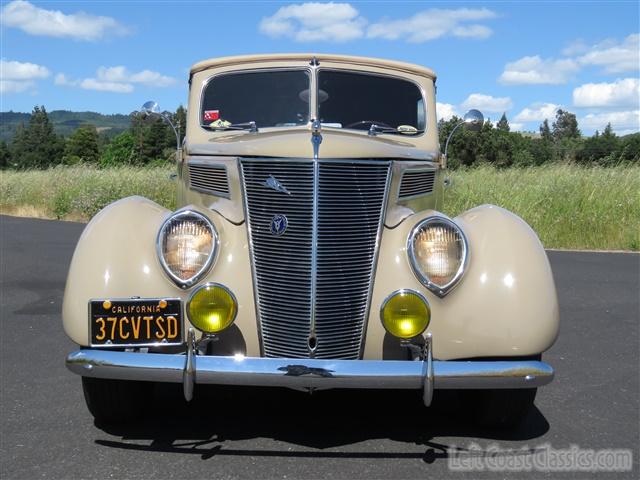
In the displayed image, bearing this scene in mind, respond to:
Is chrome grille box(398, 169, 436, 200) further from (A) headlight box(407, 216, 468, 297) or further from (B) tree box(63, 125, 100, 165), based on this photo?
(B) tree box(63, 125, 100, 165)

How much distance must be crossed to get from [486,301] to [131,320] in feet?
5.48

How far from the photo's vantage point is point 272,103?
4.66m

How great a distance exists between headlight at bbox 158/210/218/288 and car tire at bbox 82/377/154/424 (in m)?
0.66

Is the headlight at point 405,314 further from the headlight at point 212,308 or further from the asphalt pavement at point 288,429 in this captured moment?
the headlight at point 212,308

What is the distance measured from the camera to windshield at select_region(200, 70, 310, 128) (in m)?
4.62

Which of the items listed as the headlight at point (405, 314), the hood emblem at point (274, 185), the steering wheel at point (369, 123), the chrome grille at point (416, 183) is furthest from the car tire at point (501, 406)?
the steering wheel at point (369, 123)

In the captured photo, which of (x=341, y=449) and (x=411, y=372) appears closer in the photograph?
(x=411, y=372)

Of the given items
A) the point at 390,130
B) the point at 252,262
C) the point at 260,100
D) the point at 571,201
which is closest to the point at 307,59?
the point at 260,100

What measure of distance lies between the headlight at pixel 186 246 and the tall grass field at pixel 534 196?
10644 millimetres

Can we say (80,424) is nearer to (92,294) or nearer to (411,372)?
(92,294)

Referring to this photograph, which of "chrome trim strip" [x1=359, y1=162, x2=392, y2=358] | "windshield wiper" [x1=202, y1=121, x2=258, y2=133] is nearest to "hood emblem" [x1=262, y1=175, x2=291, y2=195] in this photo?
"chrome trim strip" [x1=359, y1=162, x2=392, y2=358]

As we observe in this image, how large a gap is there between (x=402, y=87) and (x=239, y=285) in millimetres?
2182

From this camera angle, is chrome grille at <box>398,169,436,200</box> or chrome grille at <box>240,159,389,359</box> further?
chrome grille at <box>398,169,436,200</box>

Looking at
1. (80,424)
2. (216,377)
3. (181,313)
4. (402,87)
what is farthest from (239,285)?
(402,87)
